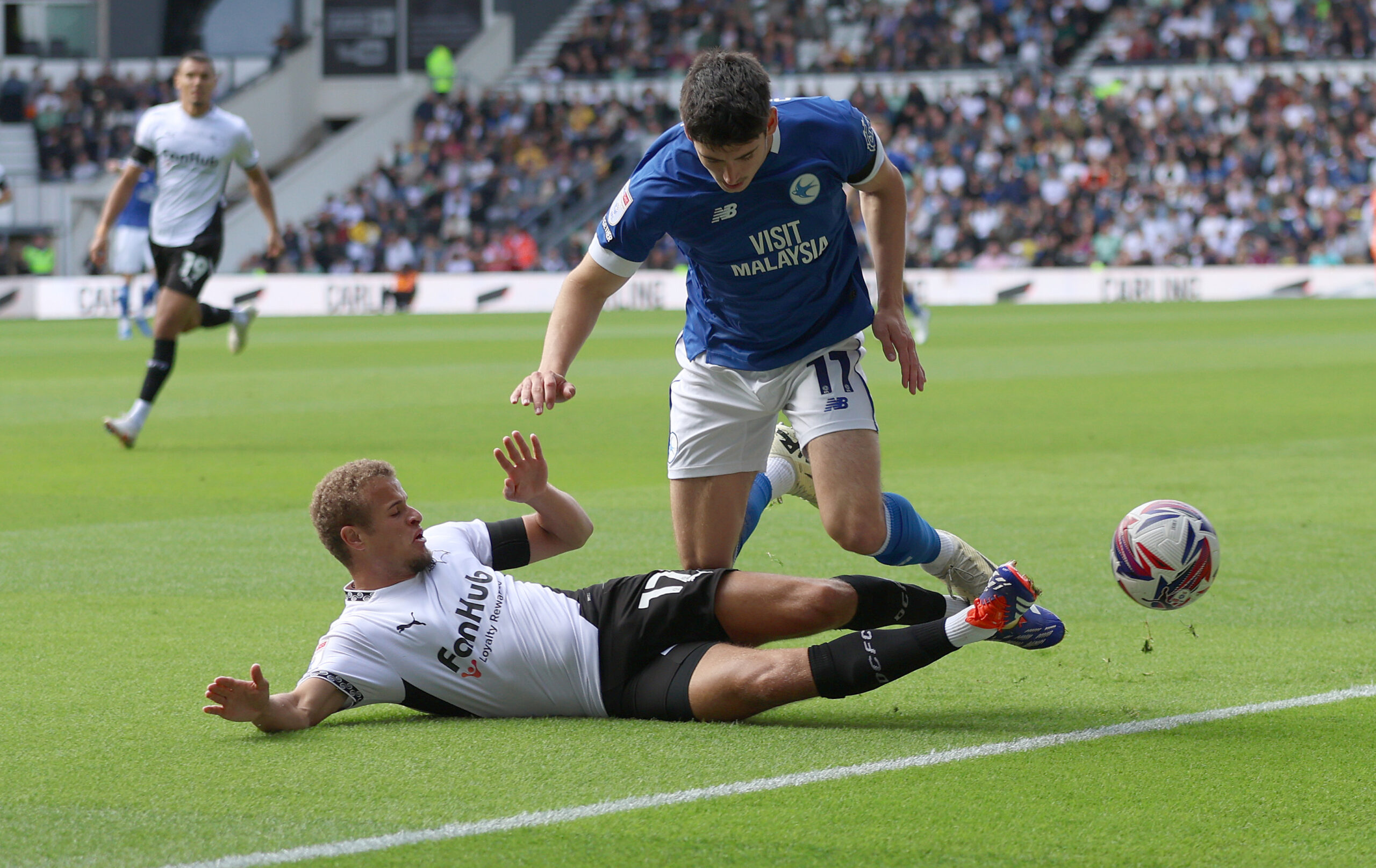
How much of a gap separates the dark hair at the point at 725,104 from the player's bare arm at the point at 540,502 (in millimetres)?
985

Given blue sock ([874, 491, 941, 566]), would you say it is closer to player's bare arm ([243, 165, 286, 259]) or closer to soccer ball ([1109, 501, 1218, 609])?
soccer ball ([1109, 501, 1218, 609])

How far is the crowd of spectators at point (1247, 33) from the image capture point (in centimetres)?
3800

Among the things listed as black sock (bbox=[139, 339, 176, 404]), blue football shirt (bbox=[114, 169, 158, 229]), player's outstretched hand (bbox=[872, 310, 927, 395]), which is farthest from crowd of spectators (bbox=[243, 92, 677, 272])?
player's outstretched hand (bbox=[872, 310, 927, 395])

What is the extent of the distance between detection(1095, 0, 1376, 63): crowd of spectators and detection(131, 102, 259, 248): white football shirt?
31.2 metres

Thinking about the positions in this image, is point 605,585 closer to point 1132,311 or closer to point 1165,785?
point 1165,785

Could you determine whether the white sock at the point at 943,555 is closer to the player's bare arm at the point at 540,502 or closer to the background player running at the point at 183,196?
the player's bare arm at the point at 540,502

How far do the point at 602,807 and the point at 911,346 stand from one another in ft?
7.06

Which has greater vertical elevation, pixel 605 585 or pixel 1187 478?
pixel 605 585

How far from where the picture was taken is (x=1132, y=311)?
28.6 metres

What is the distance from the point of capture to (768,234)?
5145mm

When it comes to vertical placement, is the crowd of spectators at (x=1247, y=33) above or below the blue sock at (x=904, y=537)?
above

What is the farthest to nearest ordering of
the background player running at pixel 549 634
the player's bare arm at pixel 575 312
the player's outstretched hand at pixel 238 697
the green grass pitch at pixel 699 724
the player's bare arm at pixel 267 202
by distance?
the player's bare arm at pixel 267 202, the player's bare arm at pixel 575 312, the background player running at pixel 549 634, the player's outstretched hand at pixel 238 697, the green grass pitch at pixel 699 724

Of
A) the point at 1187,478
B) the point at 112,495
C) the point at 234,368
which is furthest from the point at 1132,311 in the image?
the point at 112,495

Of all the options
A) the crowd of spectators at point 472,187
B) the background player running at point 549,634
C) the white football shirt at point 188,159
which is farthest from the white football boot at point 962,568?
the crowd of spectators at point 472,187
